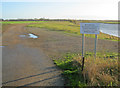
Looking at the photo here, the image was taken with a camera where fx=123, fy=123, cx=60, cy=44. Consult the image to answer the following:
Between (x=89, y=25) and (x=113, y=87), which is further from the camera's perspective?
(x=89, y=25)

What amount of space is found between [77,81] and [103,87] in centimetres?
93

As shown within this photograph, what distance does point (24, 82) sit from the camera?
15.6 feet

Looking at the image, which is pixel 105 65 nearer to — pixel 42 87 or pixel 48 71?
pixel 48 71

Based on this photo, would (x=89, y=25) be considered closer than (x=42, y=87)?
No

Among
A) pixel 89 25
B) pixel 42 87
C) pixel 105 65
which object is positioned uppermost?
pixel 89 25

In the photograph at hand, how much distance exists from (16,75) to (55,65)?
80.8 inches

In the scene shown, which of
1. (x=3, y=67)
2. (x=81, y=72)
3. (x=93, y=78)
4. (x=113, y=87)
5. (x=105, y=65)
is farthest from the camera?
(x=3, y=67)

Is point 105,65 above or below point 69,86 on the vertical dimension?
above

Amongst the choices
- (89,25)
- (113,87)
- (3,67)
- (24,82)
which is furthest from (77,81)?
(3,67)

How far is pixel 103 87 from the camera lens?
169 inches

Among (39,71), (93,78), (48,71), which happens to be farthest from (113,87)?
(39,71)

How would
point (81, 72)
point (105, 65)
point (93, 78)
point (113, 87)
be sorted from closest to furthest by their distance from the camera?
point (113, 87) → point (93, 78) → point (81, 72) → point (105, 65)

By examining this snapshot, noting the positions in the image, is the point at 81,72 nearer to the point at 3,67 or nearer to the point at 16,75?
the point at 16,75

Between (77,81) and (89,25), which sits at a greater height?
(89,25)
